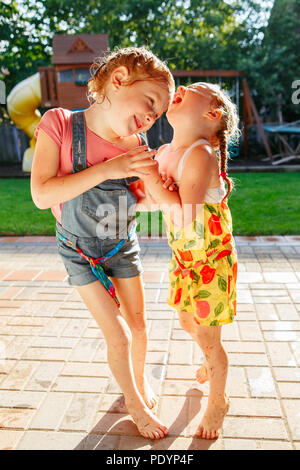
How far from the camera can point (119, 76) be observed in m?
1.61

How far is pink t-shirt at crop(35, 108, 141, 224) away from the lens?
164 cm

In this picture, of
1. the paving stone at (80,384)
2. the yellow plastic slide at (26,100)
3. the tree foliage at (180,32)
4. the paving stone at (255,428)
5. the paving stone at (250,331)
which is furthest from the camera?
the tree foliage at (180,32)

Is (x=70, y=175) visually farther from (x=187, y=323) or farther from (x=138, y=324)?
(x=187, y=323)

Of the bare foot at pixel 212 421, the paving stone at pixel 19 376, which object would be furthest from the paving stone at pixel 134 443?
the paving stone at pixel 19 376

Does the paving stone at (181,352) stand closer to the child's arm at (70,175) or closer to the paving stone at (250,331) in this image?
the paving stone at (250,331)

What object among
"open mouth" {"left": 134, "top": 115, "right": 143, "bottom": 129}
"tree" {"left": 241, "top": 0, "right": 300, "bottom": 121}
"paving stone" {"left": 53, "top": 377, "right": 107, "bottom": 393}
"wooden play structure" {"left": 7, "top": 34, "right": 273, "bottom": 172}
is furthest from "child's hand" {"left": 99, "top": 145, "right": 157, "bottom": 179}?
"tree" {"left": 241, "top": 0, "right": 300, "bottom": 121}

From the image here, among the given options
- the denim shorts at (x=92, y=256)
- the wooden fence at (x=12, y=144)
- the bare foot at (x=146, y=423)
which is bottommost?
the wooden fence at (x=12, y=144)

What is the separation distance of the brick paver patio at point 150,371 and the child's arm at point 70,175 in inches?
40.2

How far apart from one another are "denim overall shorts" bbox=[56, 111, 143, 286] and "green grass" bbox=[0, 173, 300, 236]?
2.77 m

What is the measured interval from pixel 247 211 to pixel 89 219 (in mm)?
4809

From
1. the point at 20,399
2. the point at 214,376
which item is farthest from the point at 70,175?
the point at 20,399

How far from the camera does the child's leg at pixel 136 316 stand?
1.93 m

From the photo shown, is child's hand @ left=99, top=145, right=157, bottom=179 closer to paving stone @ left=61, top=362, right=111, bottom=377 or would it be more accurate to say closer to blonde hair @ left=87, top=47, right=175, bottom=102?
blonde hair @ left=87, top=47, right=175, bottom=102
